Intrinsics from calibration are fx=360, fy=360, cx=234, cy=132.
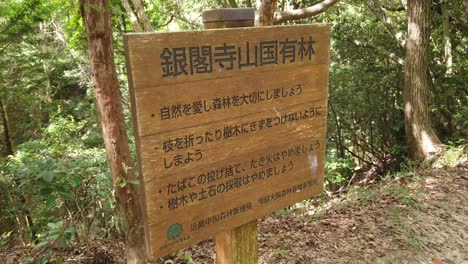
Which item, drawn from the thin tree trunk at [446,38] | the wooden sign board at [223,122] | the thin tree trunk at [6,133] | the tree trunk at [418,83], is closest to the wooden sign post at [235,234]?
the wooden sign board at [223,122]

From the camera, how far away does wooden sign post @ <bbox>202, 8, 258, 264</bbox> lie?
6.17 feet

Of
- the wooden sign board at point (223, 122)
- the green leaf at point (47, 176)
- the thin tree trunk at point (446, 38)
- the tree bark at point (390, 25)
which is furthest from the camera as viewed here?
the thin tree trunk at point (446, 38)

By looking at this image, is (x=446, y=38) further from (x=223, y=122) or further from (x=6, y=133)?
(x=6, y=133)

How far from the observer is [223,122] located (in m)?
1.83

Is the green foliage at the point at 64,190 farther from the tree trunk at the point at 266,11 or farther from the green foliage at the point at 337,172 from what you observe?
the green foliage at the point at 337,172

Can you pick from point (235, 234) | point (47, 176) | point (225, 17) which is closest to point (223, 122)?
point (225, 17)

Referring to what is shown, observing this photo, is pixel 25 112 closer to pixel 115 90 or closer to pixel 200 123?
pixel 115 90

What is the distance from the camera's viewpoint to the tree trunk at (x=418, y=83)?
600 centimetres

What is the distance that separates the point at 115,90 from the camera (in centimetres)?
318

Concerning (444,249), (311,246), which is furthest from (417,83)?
Answer: (311,246)

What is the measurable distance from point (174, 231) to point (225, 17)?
1118mm

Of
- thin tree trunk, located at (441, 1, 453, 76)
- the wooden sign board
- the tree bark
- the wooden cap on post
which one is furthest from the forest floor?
thin tree trunk, located at (441, 1, 453, 76)

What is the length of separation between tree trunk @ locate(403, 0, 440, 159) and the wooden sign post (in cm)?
511

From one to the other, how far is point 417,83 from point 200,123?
18.7 ft
